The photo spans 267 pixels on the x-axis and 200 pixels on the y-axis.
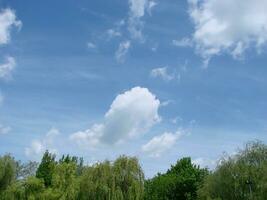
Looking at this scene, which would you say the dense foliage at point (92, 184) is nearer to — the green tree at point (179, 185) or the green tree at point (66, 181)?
the green tree at point (66, 181)

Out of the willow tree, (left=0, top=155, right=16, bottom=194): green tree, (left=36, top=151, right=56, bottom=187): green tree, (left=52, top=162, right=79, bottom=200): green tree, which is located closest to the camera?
the willow tree

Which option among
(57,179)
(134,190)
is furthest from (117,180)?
(57,179)

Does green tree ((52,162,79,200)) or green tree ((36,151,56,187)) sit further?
green tree ((36,151,56,187))

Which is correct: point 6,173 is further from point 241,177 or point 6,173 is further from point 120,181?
point 241,177

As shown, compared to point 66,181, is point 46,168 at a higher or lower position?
higher

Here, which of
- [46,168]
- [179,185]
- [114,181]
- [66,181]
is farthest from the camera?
[179,185]

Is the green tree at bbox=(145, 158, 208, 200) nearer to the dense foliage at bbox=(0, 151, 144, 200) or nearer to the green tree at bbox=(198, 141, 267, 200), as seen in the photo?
the green tree at bbox=(198, 141, 267, 200)

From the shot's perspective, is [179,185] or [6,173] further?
[179,185]

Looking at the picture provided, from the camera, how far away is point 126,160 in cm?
3956

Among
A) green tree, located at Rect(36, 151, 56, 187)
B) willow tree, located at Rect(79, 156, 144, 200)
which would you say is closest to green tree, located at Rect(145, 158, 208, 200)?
green tree, located at Rect(36, 151, 56, 187)

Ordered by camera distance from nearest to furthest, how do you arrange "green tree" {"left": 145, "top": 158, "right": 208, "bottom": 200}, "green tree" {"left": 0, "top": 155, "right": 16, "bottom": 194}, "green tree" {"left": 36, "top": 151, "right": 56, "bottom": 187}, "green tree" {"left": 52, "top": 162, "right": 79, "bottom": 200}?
"green tree" {"left": 52, "top": 162, "right": 79, "bottom": 200} → "green tree" {"left": 0, "top": 155, "right": 16, "bottom": 194} → "green tree" {"left": 36, "top": 151, "right": 56, "bottom": 187} → "green tree" {"left": 145, "top": 158, "right": 208, "bottom": 200}

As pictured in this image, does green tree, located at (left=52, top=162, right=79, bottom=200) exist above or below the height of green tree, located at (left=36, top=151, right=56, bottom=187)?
below

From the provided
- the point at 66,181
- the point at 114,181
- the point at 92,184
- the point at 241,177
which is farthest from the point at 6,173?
the point at 241,177

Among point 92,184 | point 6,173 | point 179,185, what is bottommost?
point 92,184
